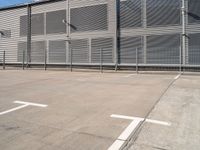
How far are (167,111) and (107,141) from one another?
2.22 m

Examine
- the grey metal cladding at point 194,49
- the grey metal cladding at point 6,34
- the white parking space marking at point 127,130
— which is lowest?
the white parking space marking at point 127,130

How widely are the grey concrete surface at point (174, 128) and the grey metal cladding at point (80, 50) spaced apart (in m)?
11.8

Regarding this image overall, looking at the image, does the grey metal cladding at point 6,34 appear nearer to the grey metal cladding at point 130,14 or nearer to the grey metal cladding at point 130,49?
the grey metal cladding at point 130,14

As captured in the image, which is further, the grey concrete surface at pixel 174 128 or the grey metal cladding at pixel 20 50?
the grey metal cladding at pixel 20 50

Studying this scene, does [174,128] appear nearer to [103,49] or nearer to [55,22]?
[103,49]

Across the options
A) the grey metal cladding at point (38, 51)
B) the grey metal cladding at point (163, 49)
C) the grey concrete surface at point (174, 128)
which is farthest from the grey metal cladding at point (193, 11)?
the grey metal cladding at point (38, 51)

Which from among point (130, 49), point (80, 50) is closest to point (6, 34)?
point (80, 50)

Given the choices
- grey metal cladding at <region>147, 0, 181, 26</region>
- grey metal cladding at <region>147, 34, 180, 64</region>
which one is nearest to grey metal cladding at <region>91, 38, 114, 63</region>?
grey metal cladding at <region>147, 34, 180, 64</region>

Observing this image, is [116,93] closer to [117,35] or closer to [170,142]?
[170,142]

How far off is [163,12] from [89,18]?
17.9 feet

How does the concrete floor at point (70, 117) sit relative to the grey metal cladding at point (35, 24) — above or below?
below

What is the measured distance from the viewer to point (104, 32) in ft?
58.7

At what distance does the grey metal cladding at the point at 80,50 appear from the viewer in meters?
18.2

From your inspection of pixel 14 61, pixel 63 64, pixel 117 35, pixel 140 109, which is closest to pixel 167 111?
pixel 140 109
